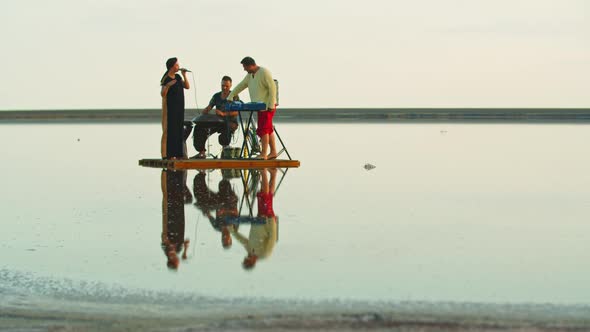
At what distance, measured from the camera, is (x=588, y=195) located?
15000 millimetres

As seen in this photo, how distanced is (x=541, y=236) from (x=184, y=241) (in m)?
3.10

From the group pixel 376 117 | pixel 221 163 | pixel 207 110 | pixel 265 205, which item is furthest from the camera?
pixel 376 117

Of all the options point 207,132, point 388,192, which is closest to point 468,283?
point 388,192

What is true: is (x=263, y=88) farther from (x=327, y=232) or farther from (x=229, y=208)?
(x=327, y=232)

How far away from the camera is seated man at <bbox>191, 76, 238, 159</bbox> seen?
21.7m

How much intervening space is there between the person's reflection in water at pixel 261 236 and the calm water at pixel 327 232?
0.06 meters

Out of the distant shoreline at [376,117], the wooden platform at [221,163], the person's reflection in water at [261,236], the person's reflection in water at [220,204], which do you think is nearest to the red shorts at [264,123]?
the wooden platform at [221,163]

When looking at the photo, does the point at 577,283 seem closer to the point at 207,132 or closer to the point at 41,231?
the point at 41,231

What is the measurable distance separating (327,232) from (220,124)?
37.4ft

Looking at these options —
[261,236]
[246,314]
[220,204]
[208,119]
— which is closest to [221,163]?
[208,119]

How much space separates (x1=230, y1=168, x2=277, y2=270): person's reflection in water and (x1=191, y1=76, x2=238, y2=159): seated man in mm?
7285

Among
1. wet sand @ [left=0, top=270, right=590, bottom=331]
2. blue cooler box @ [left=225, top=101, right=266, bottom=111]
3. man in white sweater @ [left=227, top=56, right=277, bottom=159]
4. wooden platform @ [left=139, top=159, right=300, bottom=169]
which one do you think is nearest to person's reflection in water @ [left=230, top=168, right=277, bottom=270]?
wet sand @ [left=0, top=270, right=590, bottom=331]

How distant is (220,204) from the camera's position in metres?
13.4

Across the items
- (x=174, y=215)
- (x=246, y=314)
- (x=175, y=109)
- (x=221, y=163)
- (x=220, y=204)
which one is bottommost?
(x=246, y=314)
